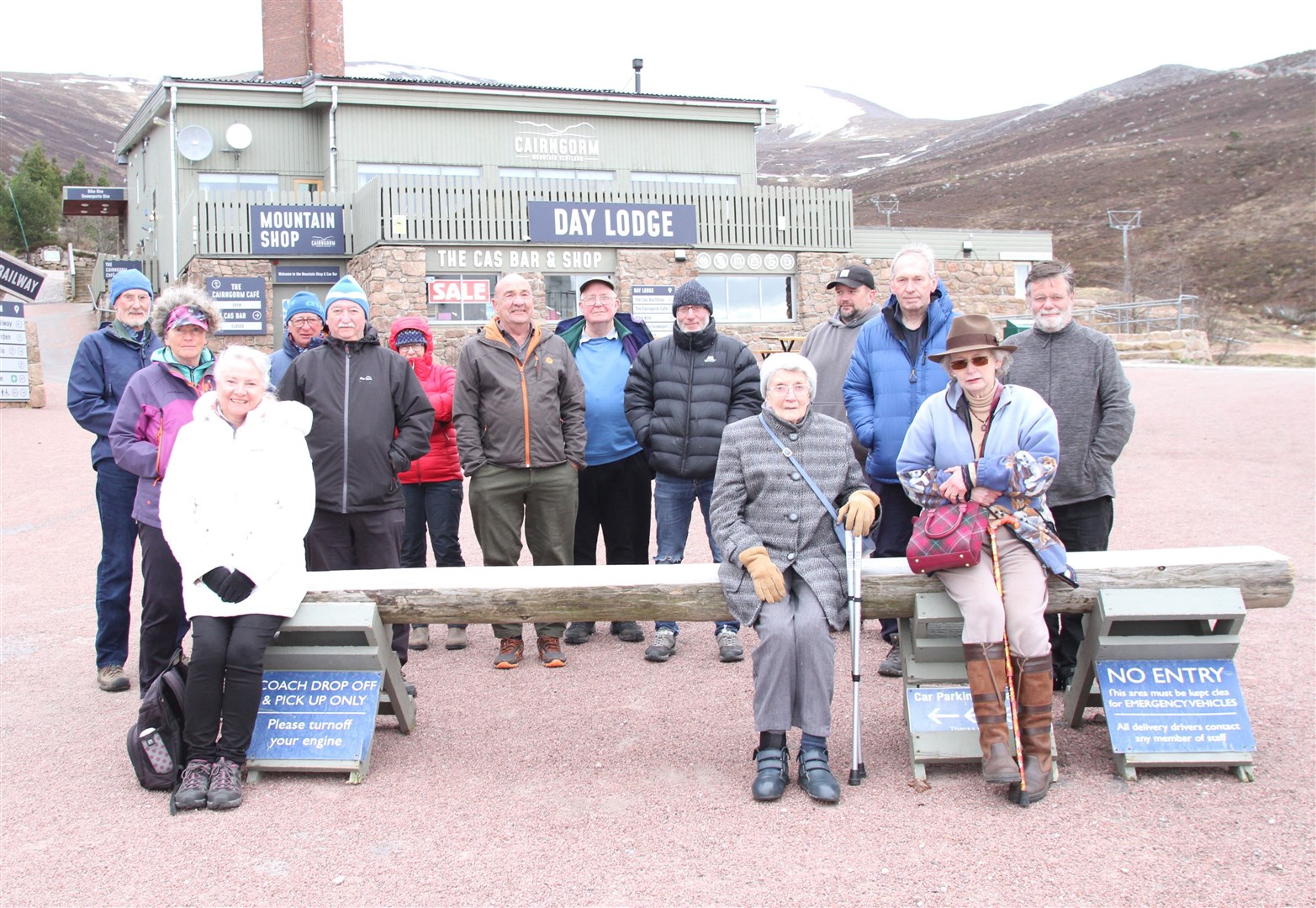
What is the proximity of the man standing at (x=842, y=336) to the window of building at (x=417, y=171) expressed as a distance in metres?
19.6

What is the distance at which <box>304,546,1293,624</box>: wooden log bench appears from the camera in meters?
4.39

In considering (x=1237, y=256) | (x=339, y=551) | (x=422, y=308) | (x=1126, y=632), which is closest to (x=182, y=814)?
(x=339, y=551)

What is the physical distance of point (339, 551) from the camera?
5273 mm

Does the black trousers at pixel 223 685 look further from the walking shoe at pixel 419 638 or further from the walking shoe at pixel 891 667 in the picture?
the walking shoe at pixel 891 667

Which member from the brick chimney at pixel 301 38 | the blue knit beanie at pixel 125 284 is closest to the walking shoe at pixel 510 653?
the blue knit beanie at pixel 125 284

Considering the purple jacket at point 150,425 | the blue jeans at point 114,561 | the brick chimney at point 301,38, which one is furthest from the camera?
the brick chimney at point 301,38

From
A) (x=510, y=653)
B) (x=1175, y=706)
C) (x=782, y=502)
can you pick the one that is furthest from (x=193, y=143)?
(x=1175, y=706)

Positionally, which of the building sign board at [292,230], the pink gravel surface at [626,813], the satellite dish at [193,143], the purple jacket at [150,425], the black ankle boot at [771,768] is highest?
the satellite dish at [193,143]

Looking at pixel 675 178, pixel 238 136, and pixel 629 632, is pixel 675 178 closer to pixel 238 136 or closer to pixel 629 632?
pixel 238 136

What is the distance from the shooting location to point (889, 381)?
5484 millimetres

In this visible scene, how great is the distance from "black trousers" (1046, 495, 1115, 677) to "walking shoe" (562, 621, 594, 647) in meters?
2.50

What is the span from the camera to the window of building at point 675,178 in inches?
1056

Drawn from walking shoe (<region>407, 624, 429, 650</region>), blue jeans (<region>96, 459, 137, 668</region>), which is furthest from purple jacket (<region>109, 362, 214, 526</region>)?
→ walking shoe (<region>407, 624, 429, 650</region>)

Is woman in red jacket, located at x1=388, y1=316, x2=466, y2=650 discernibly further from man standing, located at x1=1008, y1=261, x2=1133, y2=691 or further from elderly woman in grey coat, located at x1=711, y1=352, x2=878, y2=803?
man standing, located at x1=1008, y1=261, x2=1133, y2=691
